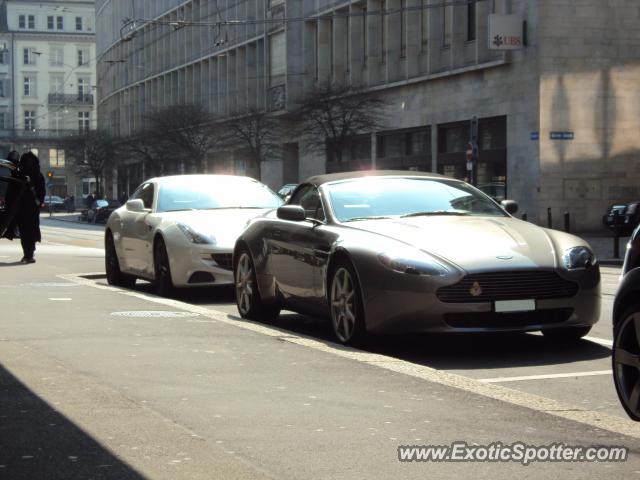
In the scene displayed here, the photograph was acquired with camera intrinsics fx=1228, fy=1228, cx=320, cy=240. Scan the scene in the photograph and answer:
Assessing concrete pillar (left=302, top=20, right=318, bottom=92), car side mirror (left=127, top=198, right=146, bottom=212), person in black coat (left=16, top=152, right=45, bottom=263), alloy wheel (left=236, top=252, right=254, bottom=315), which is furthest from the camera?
concrete pillar (left=302, top=20, right=318, bottom=92)

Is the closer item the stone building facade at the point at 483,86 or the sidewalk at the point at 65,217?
the stone building facade at the point at 483,86

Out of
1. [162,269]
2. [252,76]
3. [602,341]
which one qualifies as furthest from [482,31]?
[602,341]

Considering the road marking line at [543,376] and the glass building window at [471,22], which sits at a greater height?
the glass building window at [471,22]

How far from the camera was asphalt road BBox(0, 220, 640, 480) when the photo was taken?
539 centimetres

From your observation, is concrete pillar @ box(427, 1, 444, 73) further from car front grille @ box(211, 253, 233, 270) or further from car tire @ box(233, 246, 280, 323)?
car tire @ box(233, 246, 280, 323)

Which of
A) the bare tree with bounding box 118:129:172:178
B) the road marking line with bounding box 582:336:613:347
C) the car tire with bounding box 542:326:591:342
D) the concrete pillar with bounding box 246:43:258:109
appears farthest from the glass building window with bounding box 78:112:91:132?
the car tire with bounding box 542:326:591:342

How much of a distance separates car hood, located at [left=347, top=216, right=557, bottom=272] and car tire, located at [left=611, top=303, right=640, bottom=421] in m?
2.92

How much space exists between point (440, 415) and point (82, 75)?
459 ft

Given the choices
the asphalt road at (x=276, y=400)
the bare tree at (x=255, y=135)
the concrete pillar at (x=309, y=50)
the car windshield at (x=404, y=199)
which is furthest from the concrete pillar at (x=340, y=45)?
the asphalt road at (x=276, y=400)

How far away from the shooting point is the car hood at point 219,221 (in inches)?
572

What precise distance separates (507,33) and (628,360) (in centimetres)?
3486

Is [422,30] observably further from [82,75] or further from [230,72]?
[82,75]

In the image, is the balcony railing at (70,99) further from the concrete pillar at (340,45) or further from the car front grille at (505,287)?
the car front grille at (505,287)

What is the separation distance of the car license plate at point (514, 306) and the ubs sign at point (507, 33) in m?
31.4
